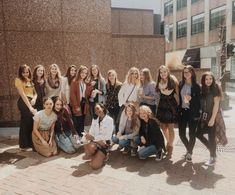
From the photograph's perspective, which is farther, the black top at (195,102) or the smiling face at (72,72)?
the smiling face at (72,72)

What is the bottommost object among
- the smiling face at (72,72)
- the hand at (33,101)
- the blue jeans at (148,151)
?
the blue jeans at (148,151)

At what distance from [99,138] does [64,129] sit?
1.01 meters

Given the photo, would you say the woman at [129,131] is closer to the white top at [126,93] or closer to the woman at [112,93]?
the white top at [126,93]

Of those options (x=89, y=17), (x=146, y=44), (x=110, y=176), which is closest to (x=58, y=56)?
(x=89, y=17)

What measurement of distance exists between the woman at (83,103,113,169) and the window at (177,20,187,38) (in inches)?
1252

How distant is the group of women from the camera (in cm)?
517

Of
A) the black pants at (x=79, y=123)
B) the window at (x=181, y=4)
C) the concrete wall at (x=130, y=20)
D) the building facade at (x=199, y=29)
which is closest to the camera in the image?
the black pants at (x=79, y=123)

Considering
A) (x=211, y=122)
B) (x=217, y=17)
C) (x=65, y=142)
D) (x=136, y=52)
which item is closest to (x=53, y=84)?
(x=65, y=142)

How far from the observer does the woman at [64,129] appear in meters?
5.94

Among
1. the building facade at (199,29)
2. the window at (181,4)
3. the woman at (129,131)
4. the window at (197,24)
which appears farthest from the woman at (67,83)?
the window at (181,4)

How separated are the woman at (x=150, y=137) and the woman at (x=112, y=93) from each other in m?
1.07

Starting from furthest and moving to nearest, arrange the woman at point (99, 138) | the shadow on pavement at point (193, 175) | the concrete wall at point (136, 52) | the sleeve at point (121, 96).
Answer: the concrete wall at point (136, 52), the sleeve at point (121, 96), the woman at point (99, 138), the shadow on pavement at point (193, 175)

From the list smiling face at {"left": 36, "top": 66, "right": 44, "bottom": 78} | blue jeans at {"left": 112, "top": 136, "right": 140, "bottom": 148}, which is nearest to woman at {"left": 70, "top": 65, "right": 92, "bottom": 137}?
smiling face at {"left": 36, "top": 66, "right": 44, "bottom": 78}

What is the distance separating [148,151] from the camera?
5367 mm
